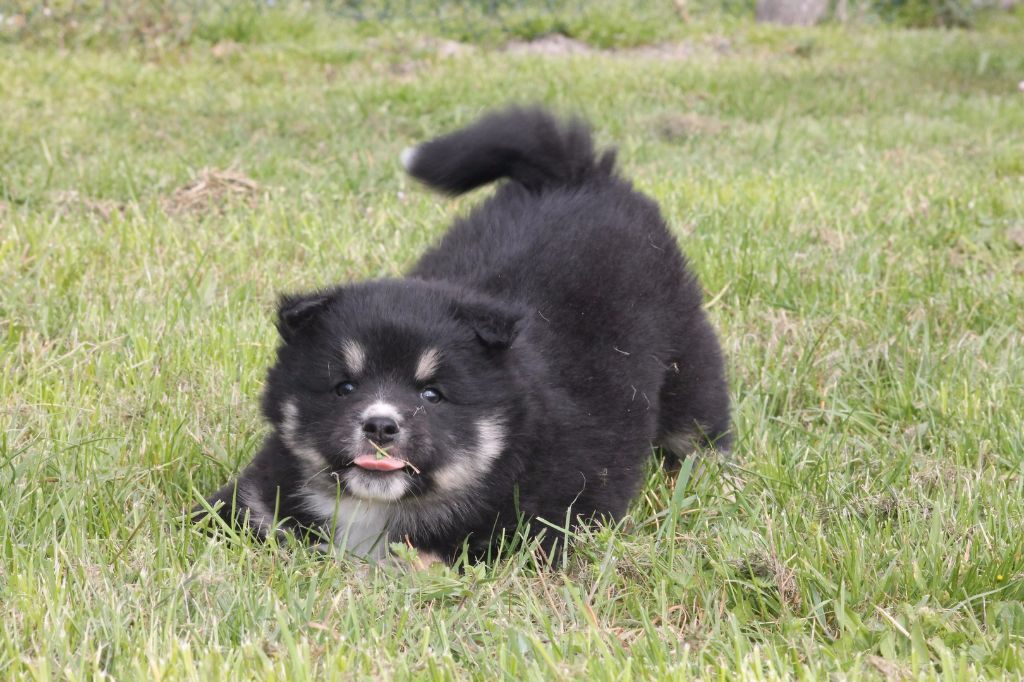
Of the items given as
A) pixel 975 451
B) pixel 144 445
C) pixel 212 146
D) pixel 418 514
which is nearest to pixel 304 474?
pixel 418 514

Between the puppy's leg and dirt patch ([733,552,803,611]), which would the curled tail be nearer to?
the puppy's leg

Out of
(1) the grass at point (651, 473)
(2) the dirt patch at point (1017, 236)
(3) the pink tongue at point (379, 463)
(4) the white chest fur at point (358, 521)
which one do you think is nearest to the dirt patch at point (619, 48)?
(1) the grass at point (651, 473)

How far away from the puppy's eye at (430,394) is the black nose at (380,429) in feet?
0.51

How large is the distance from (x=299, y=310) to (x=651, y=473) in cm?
131

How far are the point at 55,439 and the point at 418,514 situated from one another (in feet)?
3.62

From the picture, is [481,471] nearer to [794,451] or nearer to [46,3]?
[794,451]

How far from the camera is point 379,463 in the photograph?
286cm

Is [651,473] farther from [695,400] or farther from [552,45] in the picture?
[552,45]

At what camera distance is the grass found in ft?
8.26

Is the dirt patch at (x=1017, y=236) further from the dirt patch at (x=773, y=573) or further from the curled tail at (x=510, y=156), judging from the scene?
the dirt patch at (x=773, y=573)

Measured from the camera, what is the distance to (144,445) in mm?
3480

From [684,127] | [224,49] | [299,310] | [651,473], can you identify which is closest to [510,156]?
[651,473]

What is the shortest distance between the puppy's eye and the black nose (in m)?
0.16

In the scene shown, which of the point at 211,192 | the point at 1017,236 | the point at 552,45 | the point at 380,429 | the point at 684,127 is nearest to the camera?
the point at 380,429
